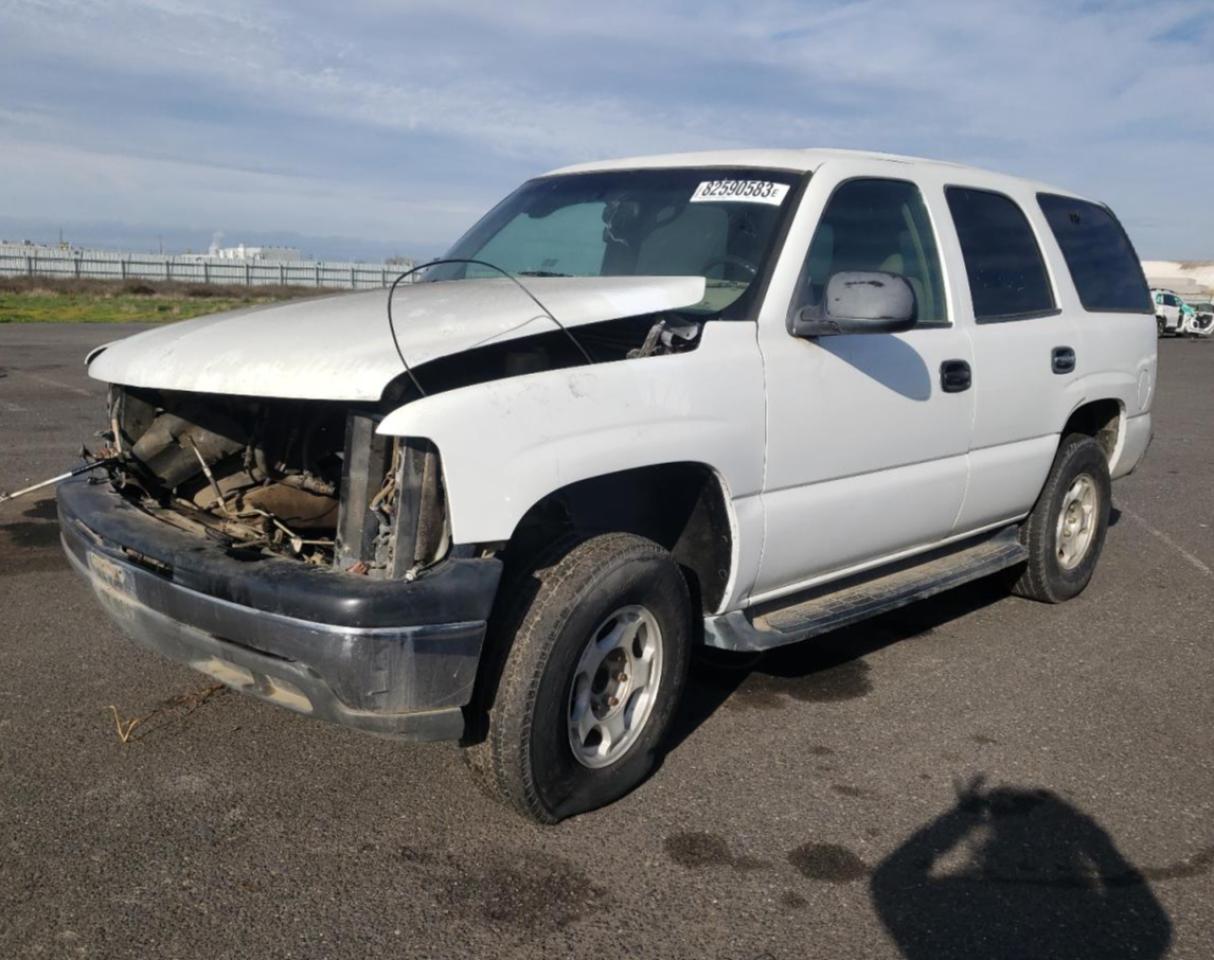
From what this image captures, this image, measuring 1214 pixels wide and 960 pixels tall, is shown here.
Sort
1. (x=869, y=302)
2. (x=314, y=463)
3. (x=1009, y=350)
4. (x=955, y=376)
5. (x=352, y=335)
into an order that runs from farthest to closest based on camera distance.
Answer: (x=1009, y=350) < (x=955, y=376) < (x=314, y=463) < (x=869, y=302) < (x=352, y=335)

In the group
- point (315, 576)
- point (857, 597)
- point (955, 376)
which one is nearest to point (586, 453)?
point (315, 576)

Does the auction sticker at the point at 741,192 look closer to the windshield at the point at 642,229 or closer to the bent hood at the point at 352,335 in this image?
the windshield at the point at 642,229

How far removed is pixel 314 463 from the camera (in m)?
3.77

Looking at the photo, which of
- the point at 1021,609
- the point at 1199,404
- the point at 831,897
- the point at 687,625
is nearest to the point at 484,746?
the point at 687,625

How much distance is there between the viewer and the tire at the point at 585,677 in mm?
3193

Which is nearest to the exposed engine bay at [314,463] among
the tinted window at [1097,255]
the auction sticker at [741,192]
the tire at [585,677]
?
the tire at [585,677]

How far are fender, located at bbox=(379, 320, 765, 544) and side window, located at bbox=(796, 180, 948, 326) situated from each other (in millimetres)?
519

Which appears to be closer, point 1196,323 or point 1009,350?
point 1009,350

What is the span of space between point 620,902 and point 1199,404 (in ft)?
53.9

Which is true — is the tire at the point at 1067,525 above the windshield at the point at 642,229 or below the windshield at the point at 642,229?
below

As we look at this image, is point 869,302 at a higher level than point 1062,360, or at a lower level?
higher

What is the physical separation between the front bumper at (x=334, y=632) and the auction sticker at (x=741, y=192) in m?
1.84

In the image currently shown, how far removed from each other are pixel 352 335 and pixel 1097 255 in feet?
13.6

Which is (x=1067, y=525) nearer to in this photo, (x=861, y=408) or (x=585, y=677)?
(x=861, y=408)
